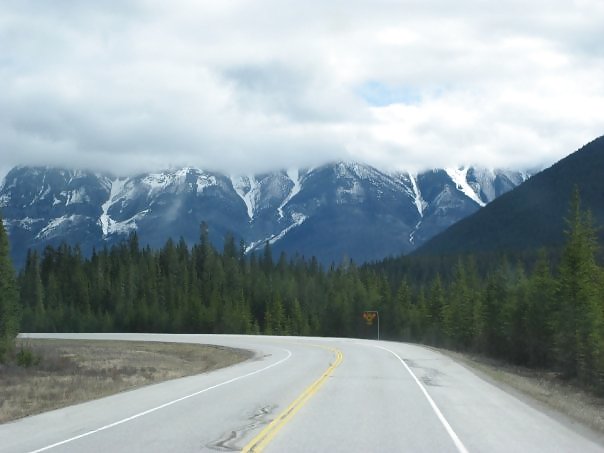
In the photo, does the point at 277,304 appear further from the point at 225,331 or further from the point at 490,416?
the point at 490,416

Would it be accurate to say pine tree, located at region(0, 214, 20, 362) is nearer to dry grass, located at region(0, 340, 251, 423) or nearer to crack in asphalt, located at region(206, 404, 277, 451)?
dry grass, located at region(0, 340, 251, 423)

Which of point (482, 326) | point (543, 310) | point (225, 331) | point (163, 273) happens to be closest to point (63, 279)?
point (163, 273)

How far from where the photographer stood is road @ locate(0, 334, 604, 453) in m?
12.6

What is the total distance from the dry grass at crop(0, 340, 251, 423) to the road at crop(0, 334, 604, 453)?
2336 mm

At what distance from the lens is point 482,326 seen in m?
81.1

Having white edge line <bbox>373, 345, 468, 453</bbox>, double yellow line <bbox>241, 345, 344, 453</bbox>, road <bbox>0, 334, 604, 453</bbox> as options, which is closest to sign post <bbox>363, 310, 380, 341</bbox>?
white edge line <bbox>373, 345, 468, 453</bbox>

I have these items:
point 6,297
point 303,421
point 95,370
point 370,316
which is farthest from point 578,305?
point 6,297

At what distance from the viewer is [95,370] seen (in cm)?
3984

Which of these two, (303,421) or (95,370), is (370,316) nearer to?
(95,370)

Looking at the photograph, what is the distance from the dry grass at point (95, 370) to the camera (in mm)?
23542

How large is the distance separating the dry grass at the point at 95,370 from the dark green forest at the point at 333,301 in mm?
25607

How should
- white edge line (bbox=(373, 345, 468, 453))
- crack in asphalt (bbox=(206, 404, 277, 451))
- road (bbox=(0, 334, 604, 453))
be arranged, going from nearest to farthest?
crack in asphalt (bbox=(206, 404, 277, 451)) → white edge line (bbox=(373, 345, 468, 453)) → road (bbox=(0, 334, 604, 453))

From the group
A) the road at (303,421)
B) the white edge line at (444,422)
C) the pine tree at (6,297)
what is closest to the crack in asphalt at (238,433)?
the road at (303,421)

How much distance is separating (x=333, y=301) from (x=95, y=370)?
7439 cm
